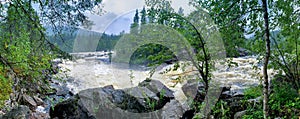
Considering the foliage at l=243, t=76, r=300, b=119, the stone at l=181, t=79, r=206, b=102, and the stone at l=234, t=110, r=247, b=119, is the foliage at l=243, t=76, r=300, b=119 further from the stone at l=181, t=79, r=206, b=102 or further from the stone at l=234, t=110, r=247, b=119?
the stone at l=181, t=79, r=206, b=102

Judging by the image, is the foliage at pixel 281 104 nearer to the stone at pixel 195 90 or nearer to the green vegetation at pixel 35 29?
the stone at pixel 195 90

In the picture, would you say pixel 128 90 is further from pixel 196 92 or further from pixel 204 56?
pixel 204 56

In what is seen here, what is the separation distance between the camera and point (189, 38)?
13.3ft

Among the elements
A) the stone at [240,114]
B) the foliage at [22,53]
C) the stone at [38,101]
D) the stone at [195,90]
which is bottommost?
the stone at [38,101]

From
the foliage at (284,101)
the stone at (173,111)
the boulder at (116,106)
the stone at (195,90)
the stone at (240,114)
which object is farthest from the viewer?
the stone at (195,90)

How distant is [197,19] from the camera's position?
4.10 meters

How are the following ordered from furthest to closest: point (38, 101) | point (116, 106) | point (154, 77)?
point (154, 77), point (38, 101), point (116, 106)

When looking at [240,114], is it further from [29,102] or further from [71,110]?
[29,102]

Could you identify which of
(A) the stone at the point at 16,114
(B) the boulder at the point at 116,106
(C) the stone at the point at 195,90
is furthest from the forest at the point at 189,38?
(B) the boulder at the point at 116,106

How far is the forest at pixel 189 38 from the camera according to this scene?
296 cm

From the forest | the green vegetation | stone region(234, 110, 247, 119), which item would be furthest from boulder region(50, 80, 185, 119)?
the green vegetation

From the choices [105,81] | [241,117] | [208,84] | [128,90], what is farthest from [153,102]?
[105,81]

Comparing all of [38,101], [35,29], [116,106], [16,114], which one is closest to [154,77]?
[116,106]

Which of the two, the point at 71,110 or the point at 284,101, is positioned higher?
the point at 284,101
